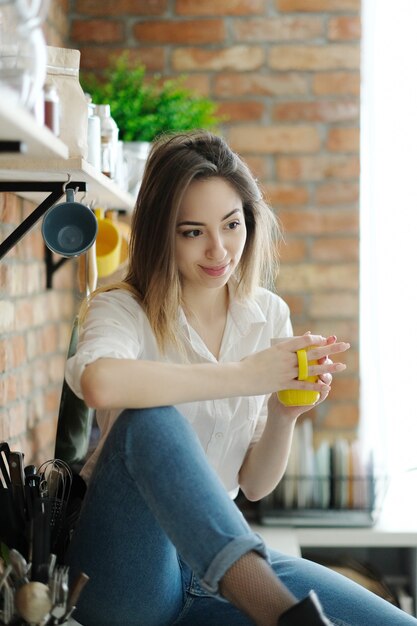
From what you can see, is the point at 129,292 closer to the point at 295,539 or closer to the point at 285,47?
the point at 295,539

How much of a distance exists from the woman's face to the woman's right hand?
218 mm

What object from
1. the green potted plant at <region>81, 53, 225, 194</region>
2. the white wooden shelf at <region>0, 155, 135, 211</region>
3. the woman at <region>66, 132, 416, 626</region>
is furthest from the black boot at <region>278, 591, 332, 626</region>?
the green potted plant at <region>81, 53, 225, 194</region>

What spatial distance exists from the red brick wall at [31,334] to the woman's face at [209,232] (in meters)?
0.42

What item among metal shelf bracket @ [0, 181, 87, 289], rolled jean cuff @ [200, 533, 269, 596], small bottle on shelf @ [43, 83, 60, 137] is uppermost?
small bottle on shelf @ [43, 83, 60, 137]

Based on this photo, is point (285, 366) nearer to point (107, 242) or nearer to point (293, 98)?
point (107, 242)

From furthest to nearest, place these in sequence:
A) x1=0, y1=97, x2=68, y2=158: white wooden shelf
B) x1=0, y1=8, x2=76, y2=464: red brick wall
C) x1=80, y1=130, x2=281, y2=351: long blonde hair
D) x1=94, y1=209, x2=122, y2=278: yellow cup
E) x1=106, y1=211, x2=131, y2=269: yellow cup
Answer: x1=106, y1=211, x2=131, y2=269: yellow cup → x1=94, y1=209, x2=122, y2=278: yellow cup → x1=0, y1=8, x2=76, y2=464: red brick wall → x1=80, y1=130, x2=281, y2=351: long blonde hair → x1=0, y1=97, x2=68, y2=158: white wooden shelf

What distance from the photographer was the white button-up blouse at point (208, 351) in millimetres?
1454

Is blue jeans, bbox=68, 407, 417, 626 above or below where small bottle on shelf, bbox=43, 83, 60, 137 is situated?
below

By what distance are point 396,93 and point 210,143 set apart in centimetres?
121

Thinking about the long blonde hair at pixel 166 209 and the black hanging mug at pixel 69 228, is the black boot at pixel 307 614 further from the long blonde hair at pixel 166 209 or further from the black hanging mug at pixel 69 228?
the black hanging mug at pixel 69 228

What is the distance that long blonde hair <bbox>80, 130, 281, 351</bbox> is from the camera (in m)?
1.56

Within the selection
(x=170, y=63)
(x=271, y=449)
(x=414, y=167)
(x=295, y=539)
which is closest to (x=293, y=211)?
(x=414, y=167)

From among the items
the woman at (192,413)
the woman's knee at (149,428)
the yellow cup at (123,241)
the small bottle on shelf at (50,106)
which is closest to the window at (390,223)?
the yellow cup at (123,241)

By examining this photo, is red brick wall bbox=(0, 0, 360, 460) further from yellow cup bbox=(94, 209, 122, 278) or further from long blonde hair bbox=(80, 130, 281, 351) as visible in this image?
long blonde hair bbox=(80, 130, 281, 351)
